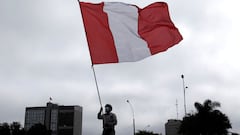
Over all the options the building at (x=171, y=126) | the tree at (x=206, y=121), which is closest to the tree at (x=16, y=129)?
the tree at (x=206, y=121)

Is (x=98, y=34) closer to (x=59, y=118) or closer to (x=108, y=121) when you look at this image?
(x=108, y=121)

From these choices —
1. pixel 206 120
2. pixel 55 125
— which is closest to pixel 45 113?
pixel 55 125

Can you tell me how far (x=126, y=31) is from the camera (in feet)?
44.8

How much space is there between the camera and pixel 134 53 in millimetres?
13195

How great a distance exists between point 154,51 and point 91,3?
8.16 ft

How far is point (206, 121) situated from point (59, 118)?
76919mm

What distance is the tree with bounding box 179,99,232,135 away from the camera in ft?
200

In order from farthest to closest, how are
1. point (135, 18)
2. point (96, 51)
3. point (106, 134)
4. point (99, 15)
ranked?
point (135, 18), point (99, 15), point (96, 51), point (106, 134)

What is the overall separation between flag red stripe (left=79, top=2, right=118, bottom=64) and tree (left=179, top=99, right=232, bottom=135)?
50753 millimetres

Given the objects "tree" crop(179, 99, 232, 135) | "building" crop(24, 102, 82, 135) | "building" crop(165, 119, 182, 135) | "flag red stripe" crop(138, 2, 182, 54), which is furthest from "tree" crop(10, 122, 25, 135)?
"flag red stripe" crop(138, 2, 182, 54)

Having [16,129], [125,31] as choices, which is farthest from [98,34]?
[16,129]

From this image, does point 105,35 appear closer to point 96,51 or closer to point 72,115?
point 96,51

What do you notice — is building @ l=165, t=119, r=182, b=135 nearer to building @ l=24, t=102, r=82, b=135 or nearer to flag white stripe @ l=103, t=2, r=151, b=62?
building @ l=24, t=102, r=82, b=135

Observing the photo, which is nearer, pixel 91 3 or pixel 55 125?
pixel 91 3
